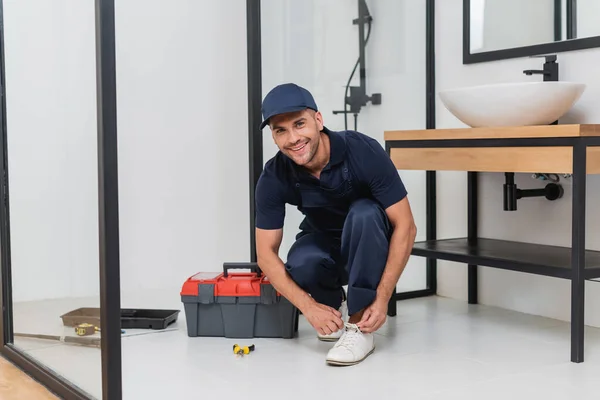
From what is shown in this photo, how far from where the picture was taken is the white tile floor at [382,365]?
2.31 metres

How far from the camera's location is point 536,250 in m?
3.14

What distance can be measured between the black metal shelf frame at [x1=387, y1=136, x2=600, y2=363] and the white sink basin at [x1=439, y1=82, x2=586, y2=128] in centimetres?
10

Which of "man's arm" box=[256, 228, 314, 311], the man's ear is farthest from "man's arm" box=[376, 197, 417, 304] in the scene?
the man's ear

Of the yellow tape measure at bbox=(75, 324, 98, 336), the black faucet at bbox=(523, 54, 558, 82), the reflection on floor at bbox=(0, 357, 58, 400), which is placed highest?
the black faucet at bbox=(523, 54, 558, 82)

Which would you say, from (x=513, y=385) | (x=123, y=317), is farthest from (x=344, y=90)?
(x=513, y=385)

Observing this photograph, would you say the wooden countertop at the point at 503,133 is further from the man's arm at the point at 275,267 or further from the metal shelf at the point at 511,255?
the man's arm at the point at 275,267

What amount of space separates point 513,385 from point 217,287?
1.10m

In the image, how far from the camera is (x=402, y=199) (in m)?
2.77

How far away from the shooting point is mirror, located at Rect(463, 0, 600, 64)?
10.1 ft

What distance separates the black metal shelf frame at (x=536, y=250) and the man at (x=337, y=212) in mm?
399

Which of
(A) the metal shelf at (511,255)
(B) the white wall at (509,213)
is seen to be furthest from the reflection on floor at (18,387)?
(B) the white wall at (509,213)

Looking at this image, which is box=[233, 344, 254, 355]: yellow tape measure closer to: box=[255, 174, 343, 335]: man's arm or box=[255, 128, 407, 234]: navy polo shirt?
box=[255, 174, 343, 335]: man's arm

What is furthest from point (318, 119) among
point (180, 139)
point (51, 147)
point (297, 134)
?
point (180, 139)

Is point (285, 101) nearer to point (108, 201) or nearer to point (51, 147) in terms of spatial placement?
point (51, 147)
